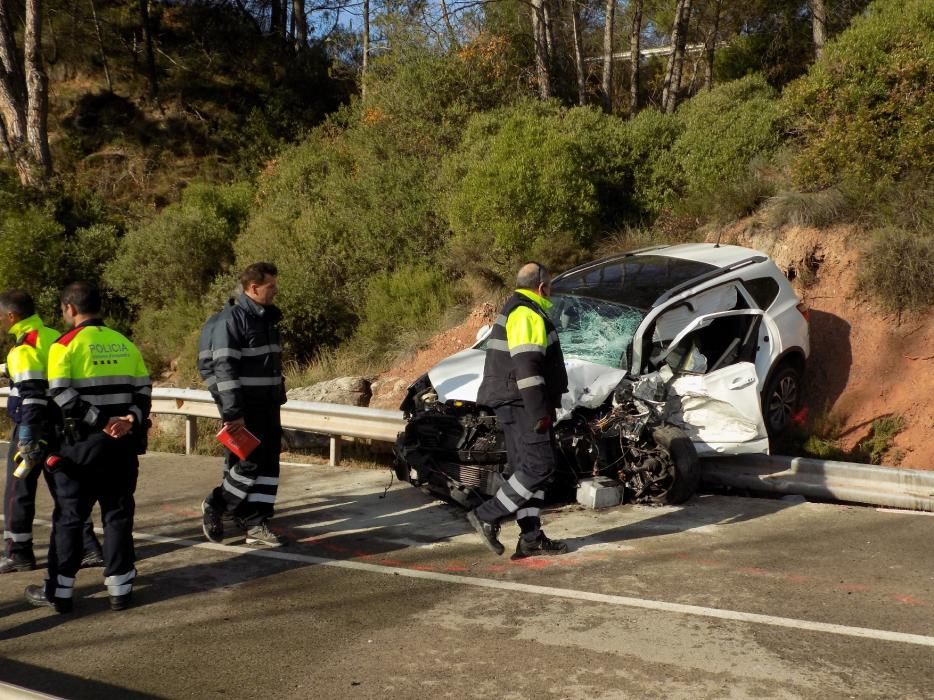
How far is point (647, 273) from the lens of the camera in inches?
362

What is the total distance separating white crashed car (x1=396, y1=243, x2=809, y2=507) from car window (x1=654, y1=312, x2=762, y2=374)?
12 mm

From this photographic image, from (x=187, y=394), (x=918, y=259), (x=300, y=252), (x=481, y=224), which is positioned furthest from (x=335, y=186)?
(x=918, y=259)

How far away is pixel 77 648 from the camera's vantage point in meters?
5.26

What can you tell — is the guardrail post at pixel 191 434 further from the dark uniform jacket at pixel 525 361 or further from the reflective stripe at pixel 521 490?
the reflective stripe at pixel 521 490

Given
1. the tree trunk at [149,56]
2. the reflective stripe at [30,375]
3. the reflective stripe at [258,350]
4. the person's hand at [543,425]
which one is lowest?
the person's hand at [543,425]

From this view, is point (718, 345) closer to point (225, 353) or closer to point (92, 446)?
point (225, 353)

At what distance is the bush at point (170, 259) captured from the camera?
1769cm

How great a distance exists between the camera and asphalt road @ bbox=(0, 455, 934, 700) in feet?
15.2

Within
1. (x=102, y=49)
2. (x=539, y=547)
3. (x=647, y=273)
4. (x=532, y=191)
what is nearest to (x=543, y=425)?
(x=539, y=547)

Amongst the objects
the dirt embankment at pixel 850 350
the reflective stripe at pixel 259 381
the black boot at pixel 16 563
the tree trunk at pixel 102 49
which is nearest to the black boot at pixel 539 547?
the reflective stripe at pixel 259 381

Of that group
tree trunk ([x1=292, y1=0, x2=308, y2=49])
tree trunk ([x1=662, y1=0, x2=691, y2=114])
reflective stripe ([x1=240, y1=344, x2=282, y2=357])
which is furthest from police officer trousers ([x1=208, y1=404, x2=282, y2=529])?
tree trunk ([x1=292, y1=0, x2=308, y2=49])

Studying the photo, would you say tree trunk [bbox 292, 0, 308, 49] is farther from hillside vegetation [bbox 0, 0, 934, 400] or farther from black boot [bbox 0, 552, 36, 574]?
black boot [bbox 0, 552, 36, 574]

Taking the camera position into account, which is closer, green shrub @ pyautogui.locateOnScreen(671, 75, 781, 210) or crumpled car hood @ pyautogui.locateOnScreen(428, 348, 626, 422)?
crumpled car hood @ pyautogui.locateOnScreen(428, 348, 626, 422)

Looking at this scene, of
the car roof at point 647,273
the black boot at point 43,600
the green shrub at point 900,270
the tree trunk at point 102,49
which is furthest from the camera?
the tree trunk at point 102,49
